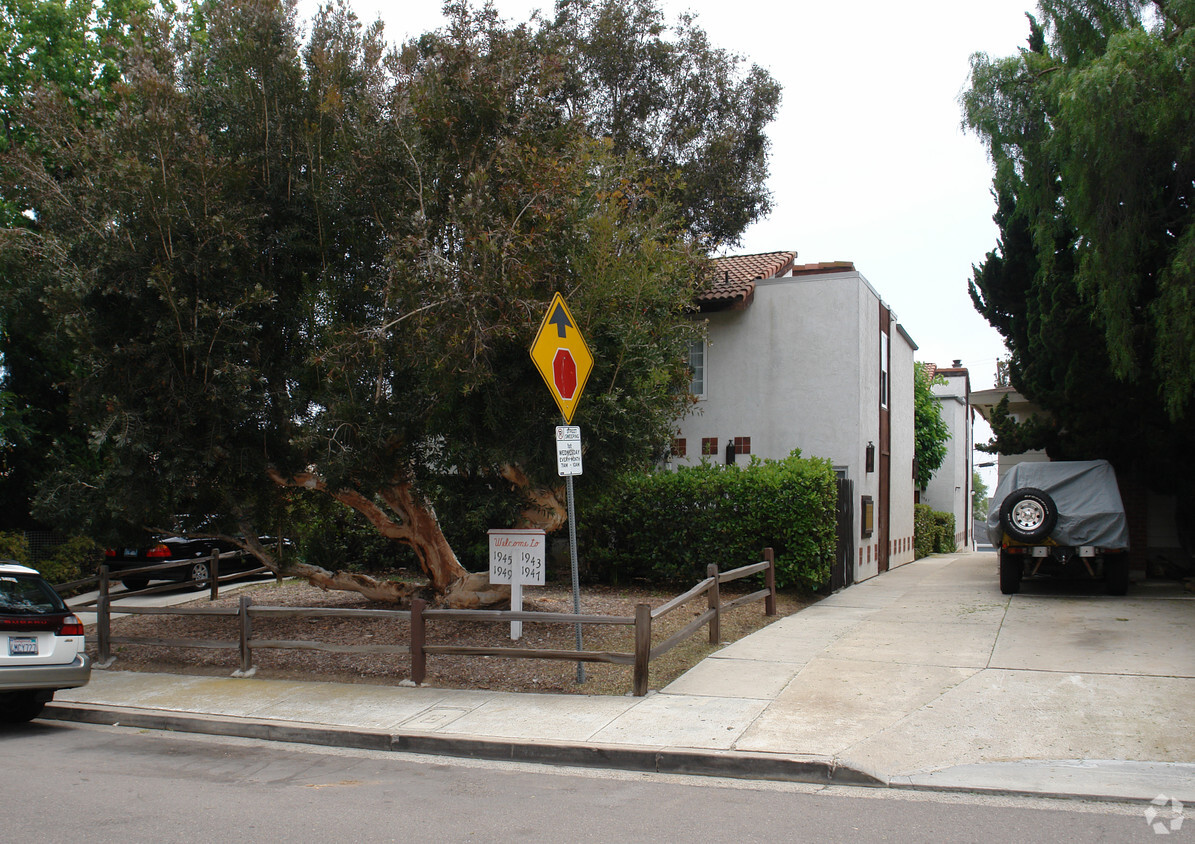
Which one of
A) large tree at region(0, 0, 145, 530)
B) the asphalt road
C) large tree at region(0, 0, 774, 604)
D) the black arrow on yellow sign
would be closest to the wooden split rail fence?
large tree at region(0, 0, 774, 604)

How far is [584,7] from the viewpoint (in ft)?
67.5

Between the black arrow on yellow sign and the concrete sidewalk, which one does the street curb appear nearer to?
the concrete sidewalk

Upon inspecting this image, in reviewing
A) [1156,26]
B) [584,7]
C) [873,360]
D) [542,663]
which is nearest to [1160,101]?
[1156,26]

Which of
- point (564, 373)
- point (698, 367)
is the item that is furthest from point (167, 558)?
point (564, 373)

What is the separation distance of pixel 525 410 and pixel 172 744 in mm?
4532

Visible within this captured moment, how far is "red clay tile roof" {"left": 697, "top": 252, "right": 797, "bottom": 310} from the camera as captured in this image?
58.3 feet

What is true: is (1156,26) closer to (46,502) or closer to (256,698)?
(256,698)

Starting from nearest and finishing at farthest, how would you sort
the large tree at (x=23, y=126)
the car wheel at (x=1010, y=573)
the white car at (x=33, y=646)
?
the white car at (x=33, y=646)
the car wheel at (x=1010, y=573)
the large tree at (x=23, y=126)

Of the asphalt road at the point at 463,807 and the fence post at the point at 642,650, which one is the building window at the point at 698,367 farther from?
the asphalt road at the point at 463,807

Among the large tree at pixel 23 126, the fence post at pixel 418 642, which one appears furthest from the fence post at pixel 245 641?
the large tree at pixel 23 126

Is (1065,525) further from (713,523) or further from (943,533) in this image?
(943,533)

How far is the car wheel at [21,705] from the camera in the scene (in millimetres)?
8266

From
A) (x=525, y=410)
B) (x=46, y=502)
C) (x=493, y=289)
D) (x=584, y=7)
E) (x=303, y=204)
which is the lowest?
(x=46, y=502)

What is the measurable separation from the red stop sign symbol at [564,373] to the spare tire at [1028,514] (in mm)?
8742
